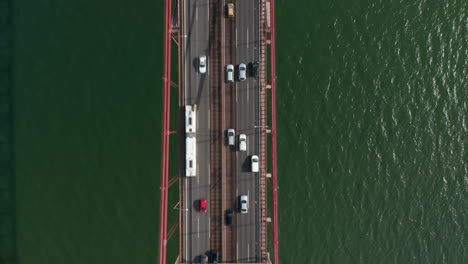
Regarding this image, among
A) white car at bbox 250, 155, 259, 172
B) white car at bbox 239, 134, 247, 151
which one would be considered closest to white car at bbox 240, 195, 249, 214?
white car at bbox 250, 155, 259, 172

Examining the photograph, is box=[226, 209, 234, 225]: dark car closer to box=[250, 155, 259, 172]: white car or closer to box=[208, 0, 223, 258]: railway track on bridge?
box=[208, 0, 223, 258]: railway track on bridge

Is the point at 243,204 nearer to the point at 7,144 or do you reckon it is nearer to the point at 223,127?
the point at 223,127

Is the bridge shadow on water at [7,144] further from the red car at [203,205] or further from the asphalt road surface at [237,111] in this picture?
the red car at [203,205]

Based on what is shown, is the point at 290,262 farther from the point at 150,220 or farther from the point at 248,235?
the point at 150,220

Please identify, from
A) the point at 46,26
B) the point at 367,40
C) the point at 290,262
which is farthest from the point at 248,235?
the point at 46,26

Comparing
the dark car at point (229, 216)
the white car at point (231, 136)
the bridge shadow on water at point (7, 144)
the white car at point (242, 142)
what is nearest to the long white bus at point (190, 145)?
the white car at point (231, 136)

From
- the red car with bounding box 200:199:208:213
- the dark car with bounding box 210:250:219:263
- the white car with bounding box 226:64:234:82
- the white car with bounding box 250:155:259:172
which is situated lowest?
the dark car with bounding box 210:250:219:263
